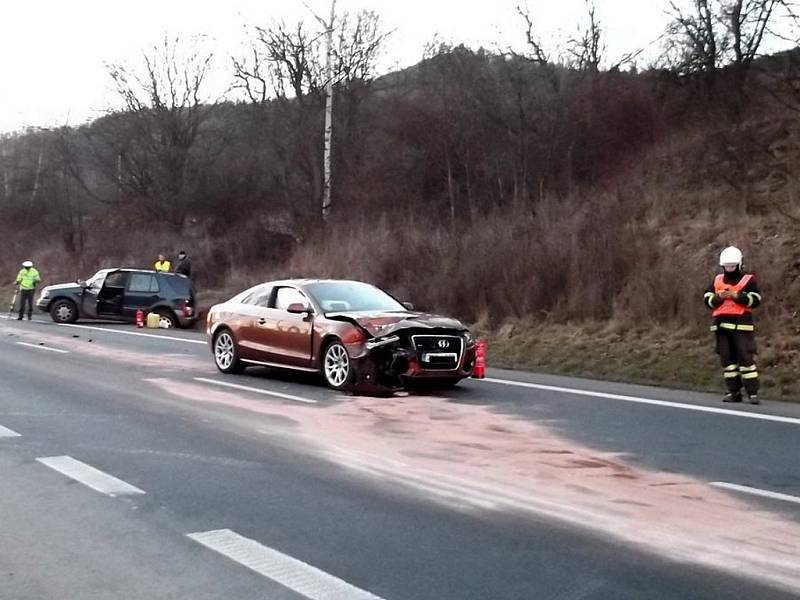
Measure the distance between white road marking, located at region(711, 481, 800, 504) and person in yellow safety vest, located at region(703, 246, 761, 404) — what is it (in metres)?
4.94

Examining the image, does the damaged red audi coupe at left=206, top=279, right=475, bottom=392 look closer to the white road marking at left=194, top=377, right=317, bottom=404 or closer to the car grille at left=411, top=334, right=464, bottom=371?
the car grille at left=411, top=334, right=464, bottom=371

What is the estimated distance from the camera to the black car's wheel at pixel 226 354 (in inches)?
590

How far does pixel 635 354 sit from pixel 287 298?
6.06 meters

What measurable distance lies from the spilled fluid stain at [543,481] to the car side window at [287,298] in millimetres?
2743

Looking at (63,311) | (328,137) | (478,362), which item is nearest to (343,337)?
(478,362)

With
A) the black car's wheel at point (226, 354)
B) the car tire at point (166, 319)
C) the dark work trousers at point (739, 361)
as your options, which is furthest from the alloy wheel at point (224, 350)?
the car tire at point (166, 319)

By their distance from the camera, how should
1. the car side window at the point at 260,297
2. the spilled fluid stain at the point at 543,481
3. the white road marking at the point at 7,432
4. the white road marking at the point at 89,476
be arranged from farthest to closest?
1. the car side window at the point at 260,297
2. the white road marking at the point at 7,432
3. the white road marking at the point at 89,476
4. the spilled fluid stain at the point at 543,481

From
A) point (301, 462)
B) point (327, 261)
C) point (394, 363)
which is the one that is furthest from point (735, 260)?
point (327, 261)

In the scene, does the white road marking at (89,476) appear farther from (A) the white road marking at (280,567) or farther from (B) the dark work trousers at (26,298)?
(B) the dark work trousers at (26,298)

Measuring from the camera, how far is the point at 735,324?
1227 centimetres

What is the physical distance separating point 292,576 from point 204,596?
51 cm

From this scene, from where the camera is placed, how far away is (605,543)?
582cm

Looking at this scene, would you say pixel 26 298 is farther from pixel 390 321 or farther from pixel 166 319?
pixel 390 321

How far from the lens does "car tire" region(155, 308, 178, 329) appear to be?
27688mm
